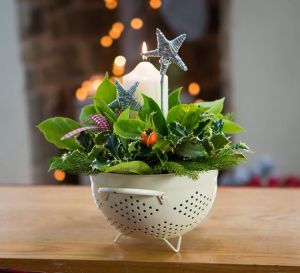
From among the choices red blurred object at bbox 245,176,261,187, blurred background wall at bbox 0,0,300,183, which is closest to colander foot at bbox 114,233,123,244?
red blurred object at bbox 245,176,261,187

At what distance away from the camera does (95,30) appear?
8.77ft

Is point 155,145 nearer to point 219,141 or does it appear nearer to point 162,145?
point 162,145

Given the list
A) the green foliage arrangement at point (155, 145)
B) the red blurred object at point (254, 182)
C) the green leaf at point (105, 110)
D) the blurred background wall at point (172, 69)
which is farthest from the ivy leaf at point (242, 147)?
the blurred background wall at point (172, 69)

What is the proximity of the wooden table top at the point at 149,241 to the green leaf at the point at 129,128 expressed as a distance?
0.20 metres

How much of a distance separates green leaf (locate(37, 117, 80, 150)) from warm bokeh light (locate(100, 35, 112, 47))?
5.56 feet

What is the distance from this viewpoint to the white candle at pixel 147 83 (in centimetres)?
97

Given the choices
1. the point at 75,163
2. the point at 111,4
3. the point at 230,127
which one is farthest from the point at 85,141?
the point at 111,4

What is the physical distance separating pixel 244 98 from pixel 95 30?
0.76m

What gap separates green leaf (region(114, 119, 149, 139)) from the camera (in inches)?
35.8

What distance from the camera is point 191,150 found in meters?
0.91

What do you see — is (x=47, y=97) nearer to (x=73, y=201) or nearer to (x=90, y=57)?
(x=90, y=57)

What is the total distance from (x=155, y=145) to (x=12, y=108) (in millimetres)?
1958

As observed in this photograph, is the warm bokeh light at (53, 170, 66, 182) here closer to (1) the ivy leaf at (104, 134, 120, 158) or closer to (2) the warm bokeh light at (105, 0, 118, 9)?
(2) the warm bokeh light at (105, 0, 118, 9)

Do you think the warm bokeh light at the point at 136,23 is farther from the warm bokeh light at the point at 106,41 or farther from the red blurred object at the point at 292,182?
the red blurred object at the point at 292,182
